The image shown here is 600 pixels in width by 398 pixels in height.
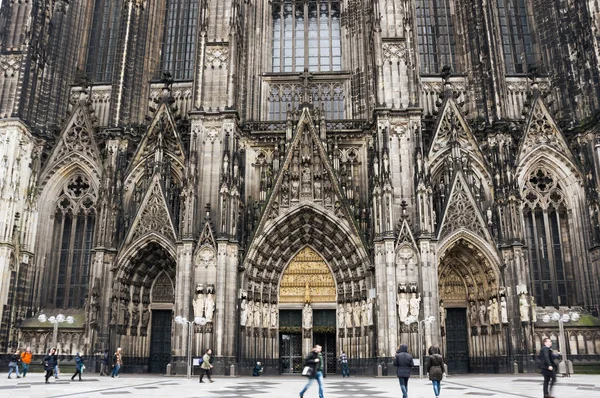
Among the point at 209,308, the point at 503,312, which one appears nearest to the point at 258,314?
the point at 209,308

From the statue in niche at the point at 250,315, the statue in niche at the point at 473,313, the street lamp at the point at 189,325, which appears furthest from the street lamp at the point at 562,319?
the street lamp at the point at 189,325

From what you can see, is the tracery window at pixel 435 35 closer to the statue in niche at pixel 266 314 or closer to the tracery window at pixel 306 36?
the tracery window at pixel 306 36

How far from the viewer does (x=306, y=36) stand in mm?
34719

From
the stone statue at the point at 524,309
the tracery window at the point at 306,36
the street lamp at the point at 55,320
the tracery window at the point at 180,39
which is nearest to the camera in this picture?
the street lamp at the point at 55,320

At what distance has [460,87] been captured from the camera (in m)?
32.9

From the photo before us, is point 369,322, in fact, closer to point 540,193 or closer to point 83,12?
point 540,193

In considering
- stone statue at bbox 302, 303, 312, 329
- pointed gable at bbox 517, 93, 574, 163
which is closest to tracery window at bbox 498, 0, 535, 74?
pointed gable at bbox 517, 93, 574, 163

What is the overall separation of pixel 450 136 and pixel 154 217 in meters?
16.5

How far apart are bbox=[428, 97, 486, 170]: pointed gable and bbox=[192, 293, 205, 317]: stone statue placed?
14273 mm

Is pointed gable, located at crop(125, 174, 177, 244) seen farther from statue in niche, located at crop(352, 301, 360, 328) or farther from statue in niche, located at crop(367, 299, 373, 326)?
statue in niche, located at crop(367, 299, 373, 326)

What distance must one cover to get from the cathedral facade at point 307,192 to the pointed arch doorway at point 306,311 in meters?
0.11

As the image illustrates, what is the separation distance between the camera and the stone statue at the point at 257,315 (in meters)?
28.7

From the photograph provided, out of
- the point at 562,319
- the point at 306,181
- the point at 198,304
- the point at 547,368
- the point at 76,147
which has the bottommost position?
the point at 547,368

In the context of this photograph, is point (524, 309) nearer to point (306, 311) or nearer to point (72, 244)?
point (306, 311)
